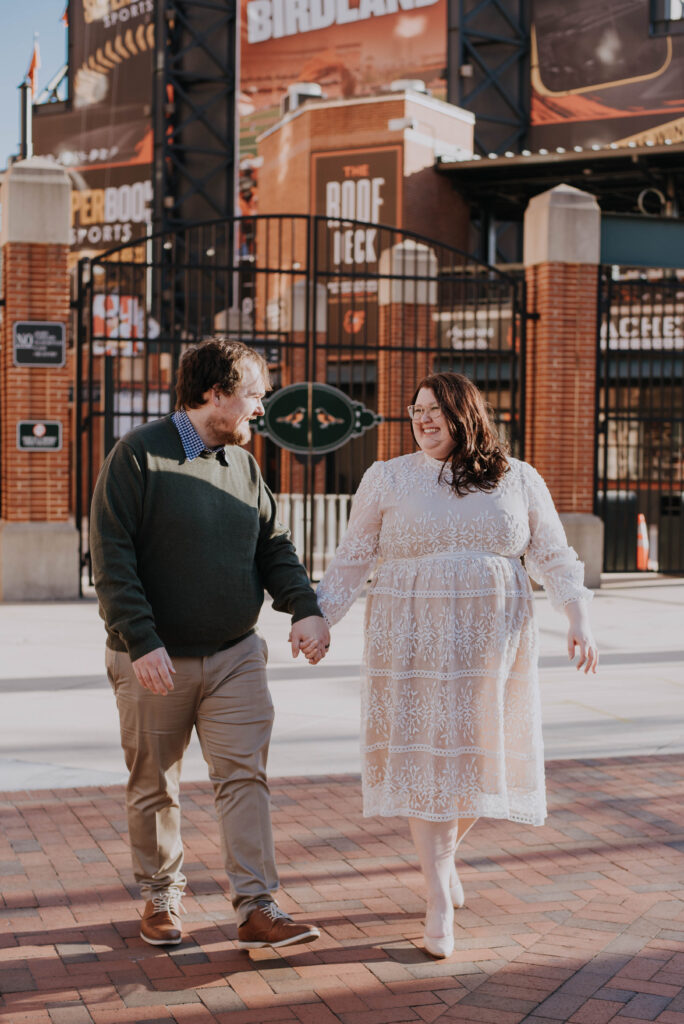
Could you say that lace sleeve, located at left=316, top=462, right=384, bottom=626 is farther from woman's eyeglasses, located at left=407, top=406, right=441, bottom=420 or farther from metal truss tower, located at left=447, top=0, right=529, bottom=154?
metal truss tower, located at left=447, top=0, right=529, bottom=154

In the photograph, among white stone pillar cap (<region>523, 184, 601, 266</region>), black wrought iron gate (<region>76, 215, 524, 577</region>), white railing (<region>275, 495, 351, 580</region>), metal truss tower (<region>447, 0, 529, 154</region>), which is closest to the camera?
black wrought iron gate (<region>76, 215, 524, 577</region>)

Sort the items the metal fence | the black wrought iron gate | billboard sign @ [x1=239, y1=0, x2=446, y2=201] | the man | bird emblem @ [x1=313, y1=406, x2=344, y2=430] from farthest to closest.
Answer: billboard sign @ [x1=239, y1=0, x2=446, y2=201] → the metal fence → bird emblem @ [x1=313, y1=406, x2=344, y2=430] → the black wrought iron gate → the man

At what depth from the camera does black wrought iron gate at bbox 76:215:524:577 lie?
1373cm

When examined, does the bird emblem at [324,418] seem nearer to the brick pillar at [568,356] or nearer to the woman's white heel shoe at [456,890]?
the brick pillar at [568,356]

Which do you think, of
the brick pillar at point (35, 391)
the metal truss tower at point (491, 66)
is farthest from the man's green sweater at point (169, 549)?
the metal truss tower at point (491, 66)

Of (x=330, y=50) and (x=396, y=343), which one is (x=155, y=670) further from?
(x=330, y=50)

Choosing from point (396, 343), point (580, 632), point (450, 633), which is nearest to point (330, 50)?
point (396, 343)

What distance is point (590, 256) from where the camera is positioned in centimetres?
1472

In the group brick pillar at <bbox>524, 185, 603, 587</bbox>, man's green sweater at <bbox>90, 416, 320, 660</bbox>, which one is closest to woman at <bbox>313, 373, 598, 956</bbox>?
man's green sweater at <bbox>90, 416, 320, 660</bbox>

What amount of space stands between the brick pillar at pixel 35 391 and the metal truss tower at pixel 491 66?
70.5ft

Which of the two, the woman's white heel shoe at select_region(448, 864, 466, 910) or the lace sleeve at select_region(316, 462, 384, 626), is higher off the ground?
the lace sleeve at select_region(316, 462, 384, 626)

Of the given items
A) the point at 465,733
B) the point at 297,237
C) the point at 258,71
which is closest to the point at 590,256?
the point at 465,733

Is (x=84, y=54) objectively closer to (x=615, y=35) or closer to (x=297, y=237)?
(x=297, y=237)

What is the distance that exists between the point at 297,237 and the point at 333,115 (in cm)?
301
